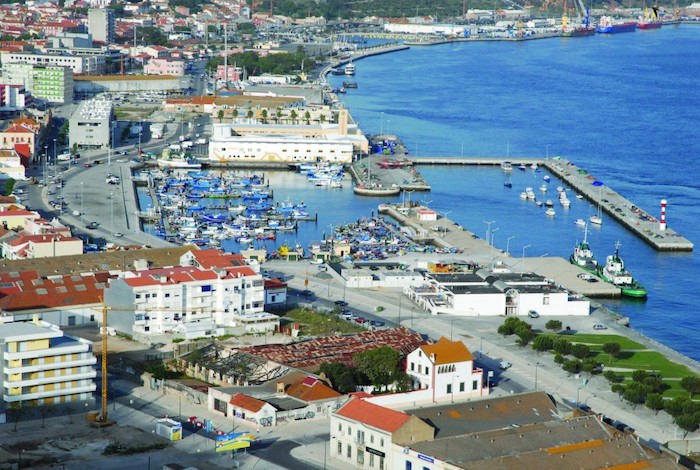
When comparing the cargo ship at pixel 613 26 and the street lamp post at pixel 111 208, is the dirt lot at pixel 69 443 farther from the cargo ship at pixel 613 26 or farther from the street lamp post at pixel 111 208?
the cargo ship at pixel 613 26

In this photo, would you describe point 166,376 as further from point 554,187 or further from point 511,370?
point 554,187

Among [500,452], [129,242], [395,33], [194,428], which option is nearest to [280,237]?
[129,242]

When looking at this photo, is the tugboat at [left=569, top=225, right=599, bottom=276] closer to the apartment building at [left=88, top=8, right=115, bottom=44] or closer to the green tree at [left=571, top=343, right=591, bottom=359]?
the green tree at [left=571, top=343, right=591, bottom=359]

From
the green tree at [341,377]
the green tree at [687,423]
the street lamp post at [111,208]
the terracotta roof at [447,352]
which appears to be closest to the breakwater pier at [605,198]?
the street lamp post at [111,208]

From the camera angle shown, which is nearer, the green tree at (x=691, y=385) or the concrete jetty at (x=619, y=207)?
the green tree at (x=691, y=385)

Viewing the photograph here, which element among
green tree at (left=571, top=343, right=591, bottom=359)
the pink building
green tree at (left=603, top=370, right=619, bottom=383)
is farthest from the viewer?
the pink building

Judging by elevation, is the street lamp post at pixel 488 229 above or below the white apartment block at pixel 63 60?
below

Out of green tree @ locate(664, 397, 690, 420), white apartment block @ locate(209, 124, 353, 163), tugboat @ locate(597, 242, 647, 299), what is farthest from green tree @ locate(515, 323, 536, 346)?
white apartment block @ locate(209, 124, 353, 163)
